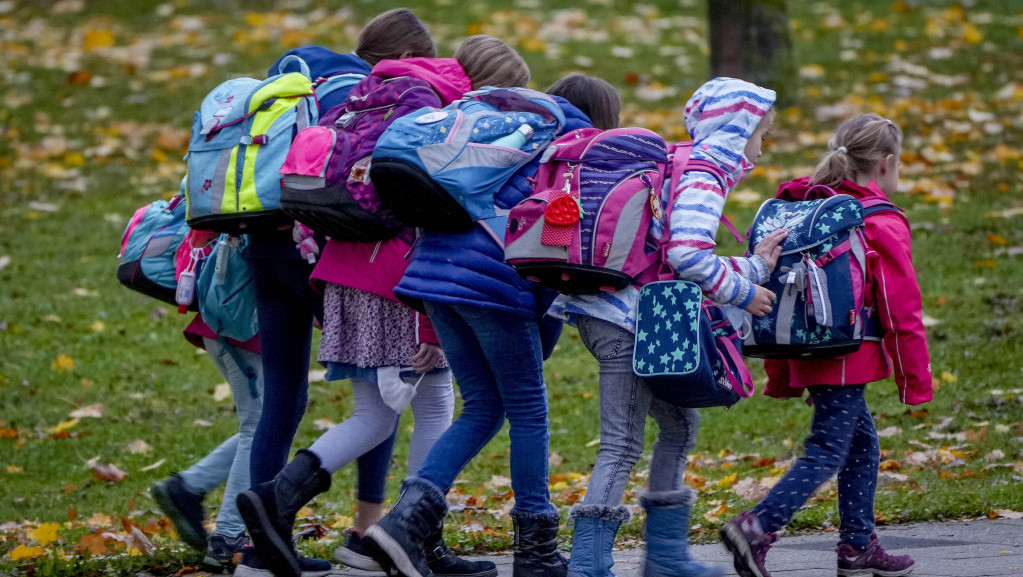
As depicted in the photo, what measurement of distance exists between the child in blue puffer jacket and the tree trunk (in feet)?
25.0

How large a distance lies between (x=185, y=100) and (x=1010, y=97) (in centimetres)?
817

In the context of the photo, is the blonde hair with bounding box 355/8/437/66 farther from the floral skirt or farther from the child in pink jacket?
the child in pink jacket

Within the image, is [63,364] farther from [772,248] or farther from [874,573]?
[874,573]

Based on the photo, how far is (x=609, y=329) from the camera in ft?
11.7

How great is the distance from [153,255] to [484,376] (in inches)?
60.4

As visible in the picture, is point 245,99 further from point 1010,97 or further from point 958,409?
point 1010,97

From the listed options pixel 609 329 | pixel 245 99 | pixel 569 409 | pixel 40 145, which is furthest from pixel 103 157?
pixel 609 329

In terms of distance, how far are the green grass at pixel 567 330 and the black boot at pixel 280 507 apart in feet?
2.13

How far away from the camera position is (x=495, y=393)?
3.73 meters

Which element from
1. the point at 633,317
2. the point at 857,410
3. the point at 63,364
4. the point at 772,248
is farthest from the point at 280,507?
the point at 63,364

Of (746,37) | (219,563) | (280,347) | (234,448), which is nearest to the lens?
(280,347)

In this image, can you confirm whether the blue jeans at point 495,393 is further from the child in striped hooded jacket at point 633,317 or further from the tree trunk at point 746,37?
the tree trunk at point 746,37

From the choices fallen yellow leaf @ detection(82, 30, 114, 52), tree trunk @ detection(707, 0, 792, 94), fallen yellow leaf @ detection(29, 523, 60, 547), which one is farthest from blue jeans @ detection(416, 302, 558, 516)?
fallen yellow leaf @ detection(82, 30, 114, 52)

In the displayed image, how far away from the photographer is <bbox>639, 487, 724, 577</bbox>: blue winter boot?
3.66 m
